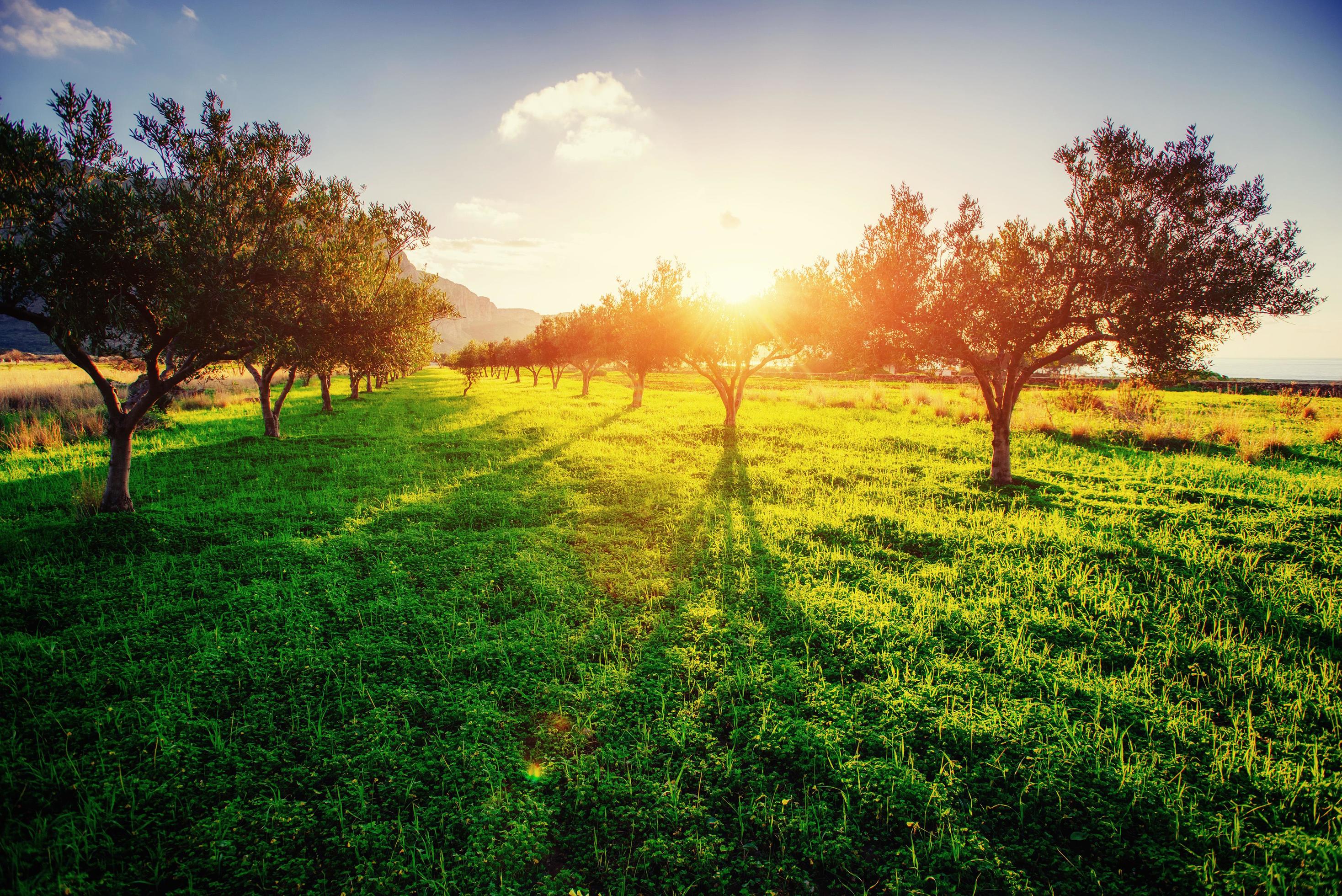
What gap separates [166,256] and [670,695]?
12.2m

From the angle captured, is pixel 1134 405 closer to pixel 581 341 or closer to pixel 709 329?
pixel 709 329

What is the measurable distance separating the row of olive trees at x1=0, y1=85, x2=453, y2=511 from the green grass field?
370 cm

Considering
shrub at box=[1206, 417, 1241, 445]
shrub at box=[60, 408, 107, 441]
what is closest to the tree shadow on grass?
shrub at box=[60, 408, 107, 441]

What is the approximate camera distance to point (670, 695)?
5.84 metres

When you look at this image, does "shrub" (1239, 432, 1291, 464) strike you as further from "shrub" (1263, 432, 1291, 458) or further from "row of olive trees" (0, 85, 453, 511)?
"row of olive trees" (0, 85, 453, 511)

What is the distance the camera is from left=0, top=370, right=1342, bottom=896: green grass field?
3.96 metres

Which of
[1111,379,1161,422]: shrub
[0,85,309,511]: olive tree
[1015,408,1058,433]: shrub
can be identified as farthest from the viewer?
[1111,379,1161,422]: shrub

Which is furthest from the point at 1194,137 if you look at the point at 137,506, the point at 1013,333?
the point at 137,506

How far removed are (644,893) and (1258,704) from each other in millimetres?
7282

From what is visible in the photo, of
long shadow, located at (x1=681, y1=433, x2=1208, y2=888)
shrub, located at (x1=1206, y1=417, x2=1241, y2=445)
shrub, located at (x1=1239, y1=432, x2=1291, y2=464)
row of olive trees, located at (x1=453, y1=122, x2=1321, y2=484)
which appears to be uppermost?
row of olive trees, located at (x1=453, y1=122, x2=1321, y2=484)

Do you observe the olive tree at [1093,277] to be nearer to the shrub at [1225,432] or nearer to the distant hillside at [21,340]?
the shrub at [1225,432]

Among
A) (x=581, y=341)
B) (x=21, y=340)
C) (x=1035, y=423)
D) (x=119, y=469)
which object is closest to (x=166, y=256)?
(x=119, y=469)

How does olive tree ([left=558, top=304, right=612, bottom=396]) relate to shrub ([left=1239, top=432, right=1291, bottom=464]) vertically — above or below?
above

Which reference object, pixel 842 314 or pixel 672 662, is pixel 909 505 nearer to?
pixel 842 314
